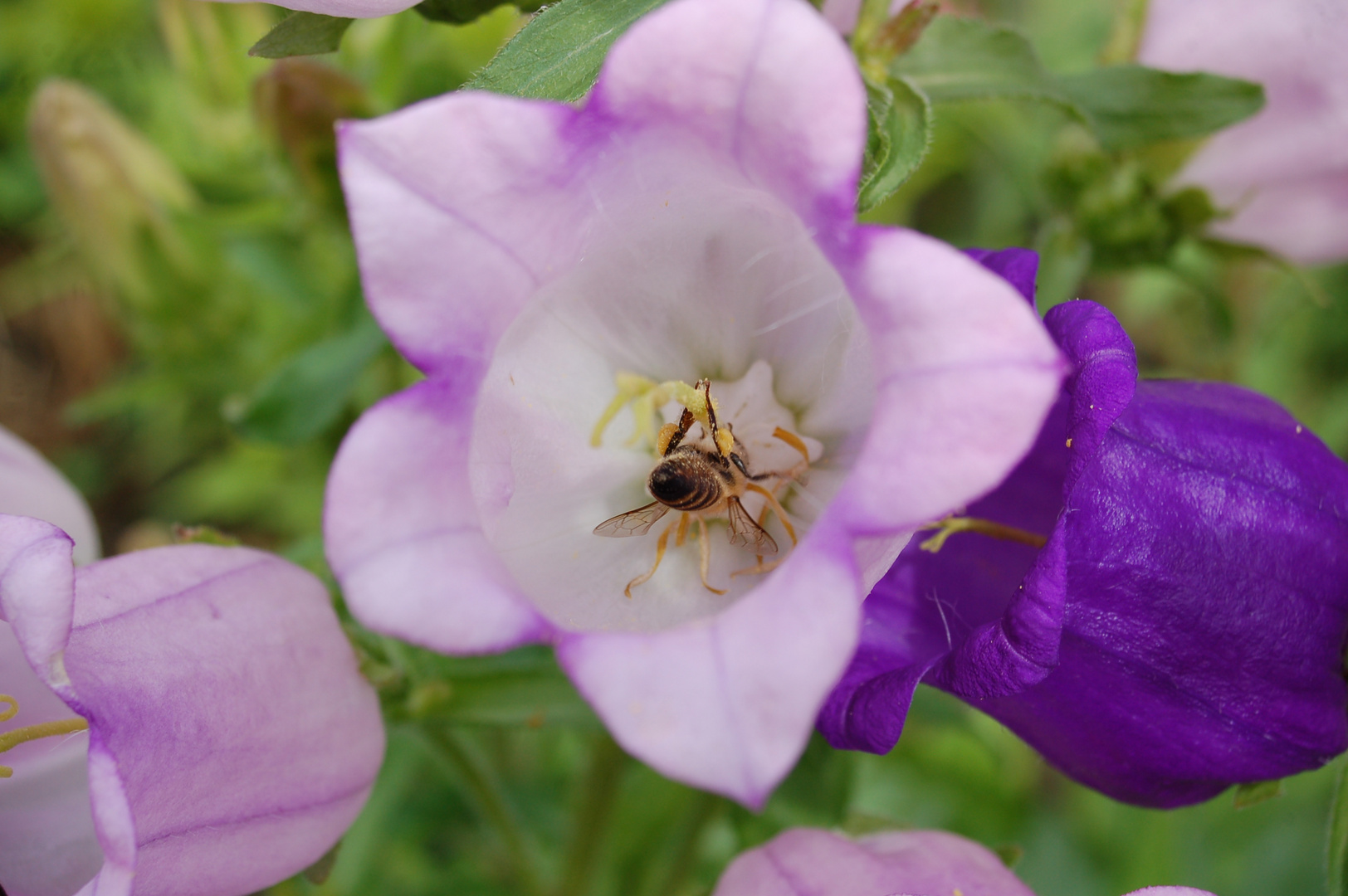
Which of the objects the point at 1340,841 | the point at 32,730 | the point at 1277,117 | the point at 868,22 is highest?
the point at 868,22

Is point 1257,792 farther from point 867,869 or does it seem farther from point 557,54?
point 557,54

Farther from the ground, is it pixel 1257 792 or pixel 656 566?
pixel 656 566

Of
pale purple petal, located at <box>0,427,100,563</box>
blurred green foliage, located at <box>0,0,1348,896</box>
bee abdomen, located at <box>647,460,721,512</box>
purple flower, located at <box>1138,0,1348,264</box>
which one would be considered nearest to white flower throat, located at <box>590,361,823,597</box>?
bee abdomen, located at <box>647,460,721,512</box>

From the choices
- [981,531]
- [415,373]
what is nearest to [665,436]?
[981,531]

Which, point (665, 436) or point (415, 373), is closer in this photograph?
point (665, 436)

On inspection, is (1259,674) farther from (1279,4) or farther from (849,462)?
(1279,4)
